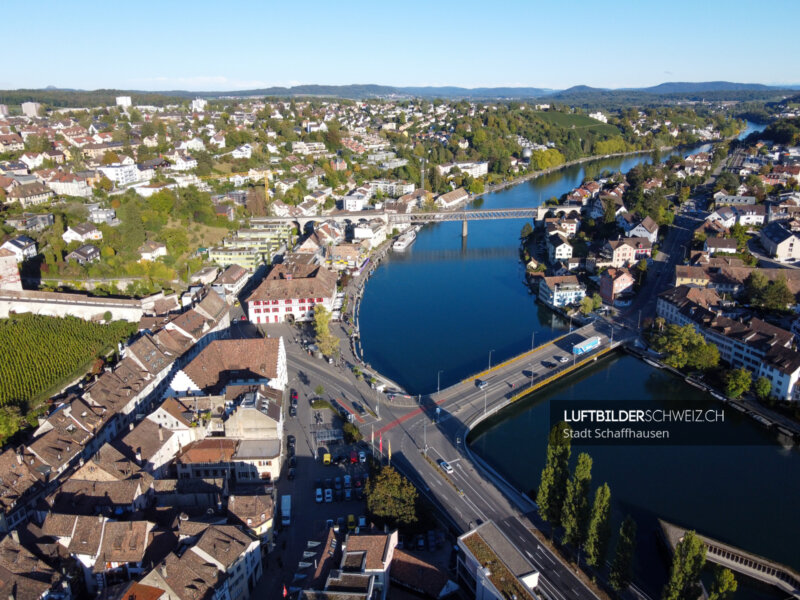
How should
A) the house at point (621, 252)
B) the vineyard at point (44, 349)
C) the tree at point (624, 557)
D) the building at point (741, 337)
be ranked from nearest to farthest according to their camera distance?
the tree at point (624, 557)
the building at point (741, 337)
the vineyard at point (44, 349)
the house at point (621, 252)

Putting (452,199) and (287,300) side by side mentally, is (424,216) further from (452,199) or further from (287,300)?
(287,300)

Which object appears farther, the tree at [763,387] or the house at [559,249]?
the house at [559,249]

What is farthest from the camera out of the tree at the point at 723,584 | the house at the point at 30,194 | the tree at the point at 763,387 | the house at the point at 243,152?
the house at the point at 243,152

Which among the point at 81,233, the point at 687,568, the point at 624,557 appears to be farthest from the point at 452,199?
the point at 687,568

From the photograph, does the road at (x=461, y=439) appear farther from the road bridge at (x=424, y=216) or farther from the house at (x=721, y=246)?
the road bridge at (x=424, y=216)

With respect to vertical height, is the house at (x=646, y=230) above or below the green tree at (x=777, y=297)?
above

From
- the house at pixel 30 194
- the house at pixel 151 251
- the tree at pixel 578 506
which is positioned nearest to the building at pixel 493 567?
the tree at pixel 578 506

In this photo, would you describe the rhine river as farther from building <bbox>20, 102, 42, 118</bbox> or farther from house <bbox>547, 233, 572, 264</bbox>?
building <bbox>20, 102, 42, 118</bbox>
